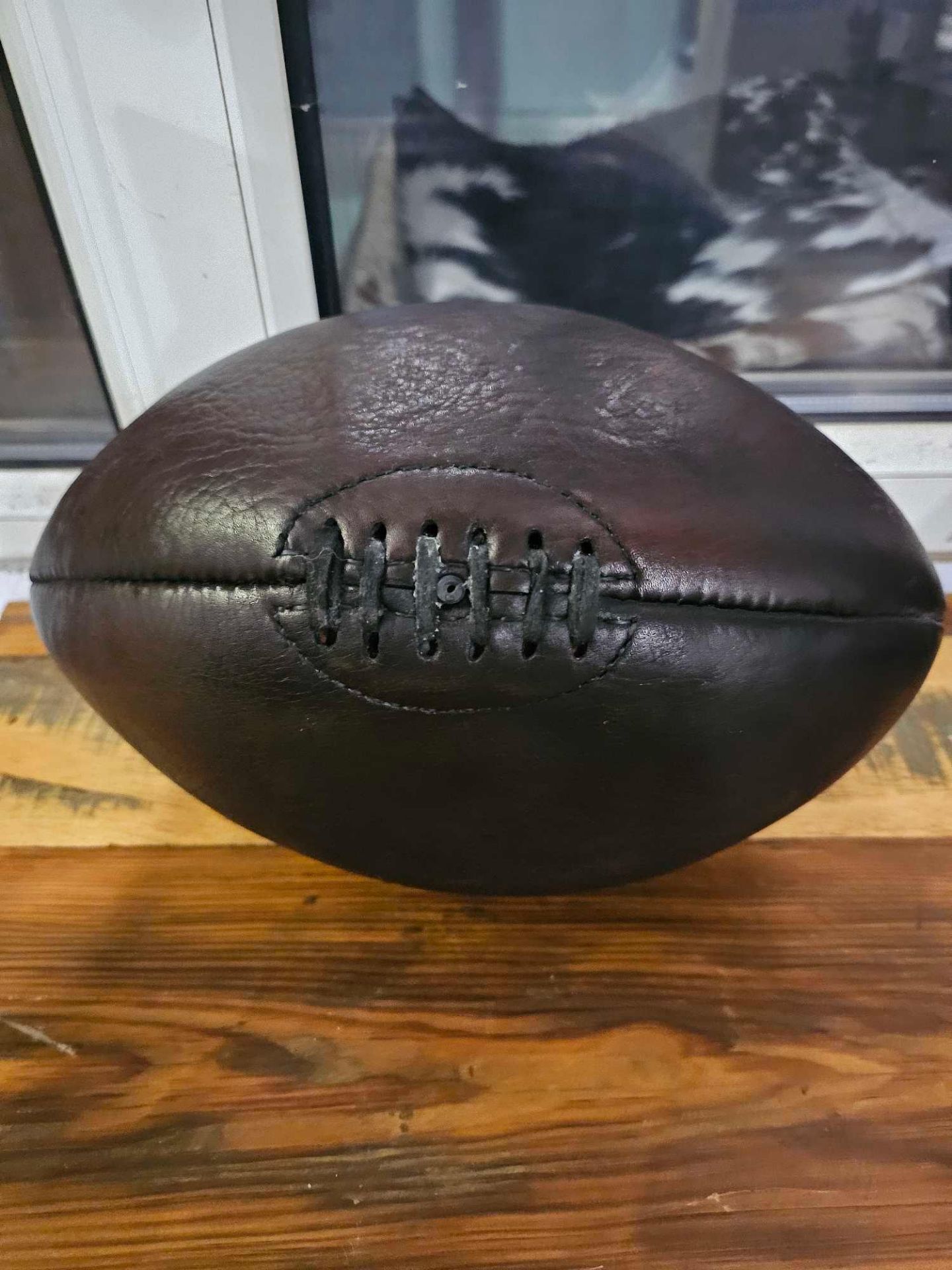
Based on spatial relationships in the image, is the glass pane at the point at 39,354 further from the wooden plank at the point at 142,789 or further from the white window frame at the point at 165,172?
the wooden plank at the point at 142,789

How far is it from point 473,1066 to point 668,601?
0.41 m

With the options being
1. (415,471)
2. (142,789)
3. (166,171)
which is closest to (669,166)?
(166,171)

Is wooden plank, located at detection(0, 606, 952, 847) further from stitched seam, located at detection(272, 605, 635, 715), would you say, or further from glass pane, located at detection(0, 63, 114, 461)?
glass pane, located at detection(0, 63, 114, 461)

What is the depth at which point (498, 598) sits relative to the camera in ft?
1.94

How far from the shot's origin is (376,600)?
592mm

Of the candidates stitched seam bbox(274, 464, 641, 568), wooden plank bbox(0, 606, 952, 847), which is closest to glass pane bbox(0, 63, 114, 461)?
wooden plank bbox(0, 606, 952, 847)

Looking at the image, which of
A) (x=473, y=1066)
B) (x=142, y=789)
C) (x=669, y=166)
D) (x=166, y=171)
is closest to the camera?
(x=473, y=1066)

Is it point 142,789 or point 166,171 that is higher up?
point 166,171

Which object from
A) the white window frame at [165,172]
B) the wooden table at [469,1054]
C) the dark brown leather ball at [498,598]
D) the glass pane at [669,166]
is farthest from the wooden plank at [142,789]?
the glass pane at [669,166]

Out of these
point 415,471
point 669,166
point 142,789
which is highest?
point 415,471

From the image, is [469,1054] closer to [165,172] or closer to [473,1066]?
[473,1066]

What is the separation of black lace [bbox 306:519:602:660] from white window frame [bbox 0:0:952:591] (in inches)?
27.7

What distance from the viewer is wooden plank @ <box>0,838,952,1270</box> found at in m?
0.68

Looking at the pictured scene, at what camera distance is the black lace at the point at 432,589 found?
585mm
